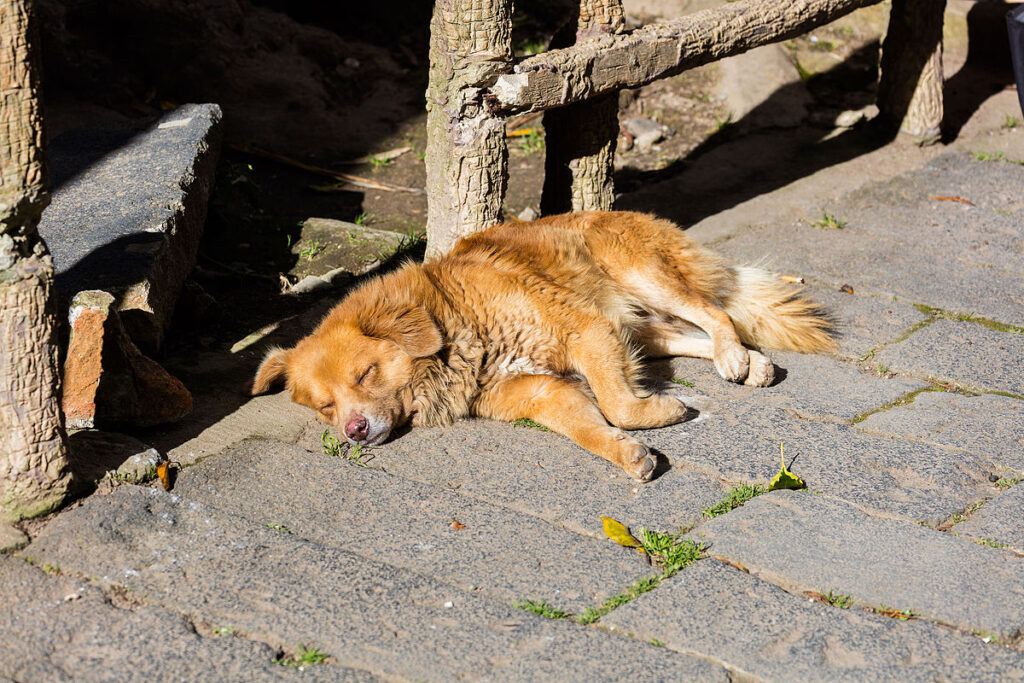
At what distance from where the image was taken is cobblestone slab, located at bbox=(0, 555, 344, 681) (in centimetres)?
290

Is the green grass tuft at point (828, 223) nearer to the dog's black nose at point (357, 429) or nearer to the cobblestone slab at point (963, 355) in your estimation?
the cobblestone slab at point (963, 355)

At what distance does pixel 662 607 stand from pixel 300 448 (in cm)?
179

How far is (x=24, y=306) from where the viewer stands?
343 centimetres

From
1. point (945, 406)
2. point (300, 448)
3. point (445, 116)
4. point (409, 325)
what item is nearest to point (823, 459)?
point (945, 406)

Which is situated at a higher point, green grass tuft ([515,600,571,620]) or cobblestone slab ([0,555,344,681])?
green grass tuft ([515,600,571,620])

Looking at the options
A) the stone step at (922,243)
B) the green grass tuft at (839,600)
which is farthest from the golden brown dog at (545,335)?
the green grass tuft at (839,600)

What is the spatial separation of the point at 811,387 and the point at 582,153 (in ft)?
6.93

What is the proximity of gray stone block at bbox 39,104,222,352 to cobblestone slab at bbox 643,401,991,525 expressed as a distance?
2427 millimetres

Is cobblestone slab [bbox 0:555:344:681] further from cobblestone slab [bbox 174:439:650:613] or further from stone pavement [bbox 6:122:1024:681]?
cobblestone slab [bbox 174:439:650:613]

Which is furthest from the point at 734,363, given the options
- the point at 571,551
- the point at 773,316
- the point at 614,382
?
the point at 571,551

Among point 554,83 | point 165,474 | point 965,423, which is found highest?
point 554,83

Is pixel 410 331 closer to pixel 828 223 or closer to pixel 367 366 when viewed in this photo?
pixel 367 366

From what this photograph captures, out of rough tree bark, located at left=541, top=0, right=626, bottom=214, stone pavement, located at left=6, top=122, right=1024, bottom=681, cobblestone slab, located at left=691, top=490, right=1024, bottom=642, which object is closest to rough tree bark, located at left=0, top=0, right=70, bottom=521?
stone pavement, located at left=6, top=122, right=1024, bottom=681

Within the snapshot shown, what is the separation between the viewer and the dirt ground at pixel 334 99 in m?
6.96
